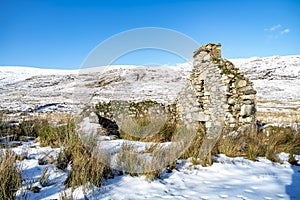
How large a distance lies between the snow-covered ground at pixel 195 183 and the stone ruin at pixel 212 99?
8.38ft

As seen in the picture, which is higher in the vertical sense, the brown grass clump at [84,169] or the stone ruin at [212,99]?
the stone ruin at [212,99]

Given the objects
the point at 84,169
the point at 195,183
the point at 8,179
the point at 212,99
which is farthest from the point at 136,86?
the point at 8,179

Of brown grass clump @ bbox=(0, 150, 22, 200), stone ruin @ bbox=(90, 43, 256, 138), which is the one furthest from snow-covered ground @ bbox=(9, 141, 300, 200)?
stone ruin @ bbox=(90, 43, 256, 138)

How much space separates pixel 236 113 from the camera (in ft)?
23.6

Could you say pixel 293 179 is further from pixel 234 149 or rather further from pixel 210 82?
pixel 210 82

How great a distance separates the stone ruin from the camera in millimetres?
7074

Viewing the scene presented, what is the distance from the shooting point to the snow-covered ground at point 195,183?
276 cm

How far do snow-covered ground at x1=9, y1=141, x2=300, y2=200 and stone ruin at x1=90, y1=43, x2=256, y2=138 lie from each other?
2556 mm

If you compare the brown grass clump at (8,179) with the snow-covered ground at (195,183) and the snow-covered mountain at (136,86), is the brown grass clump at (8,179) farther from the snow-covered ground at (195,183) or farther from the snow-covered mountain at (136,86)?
the snow-covered mountain at (136,86)

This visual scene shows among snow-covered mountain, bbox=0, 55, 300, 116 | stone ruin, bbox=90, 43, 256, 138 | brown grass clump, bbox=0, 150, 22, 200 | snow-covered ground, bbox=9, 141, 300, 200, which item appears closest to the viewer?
brown grass clump, bbox=0, 150, 22, 200

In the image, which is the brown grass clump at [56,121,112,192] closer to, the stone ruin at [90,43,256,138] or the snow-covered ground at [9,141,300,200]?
the snow-covered ground at [9,141,300,200]

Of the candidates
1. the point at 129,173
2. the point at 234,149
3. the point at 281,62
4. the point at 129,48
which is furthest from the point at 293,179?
the point at 281,62

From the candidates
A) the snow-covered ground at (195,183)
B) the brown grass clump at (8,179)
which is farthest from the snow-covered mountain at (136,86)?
the brown grass clump at (8,179)

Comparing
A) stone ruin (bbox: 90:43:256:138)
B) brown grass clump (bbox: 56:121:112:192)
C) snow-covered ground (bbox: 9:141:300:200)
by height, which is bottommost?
snow-covered ground (bbox: 9:141:300:200)
